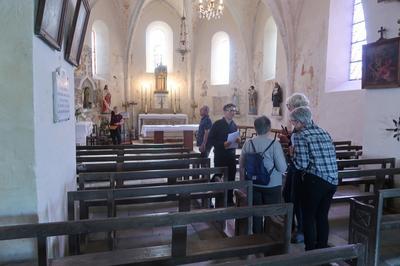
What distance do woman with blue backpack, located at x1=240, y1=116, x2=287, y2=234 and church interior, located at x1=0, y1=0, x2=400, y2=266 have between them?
0.75 feet

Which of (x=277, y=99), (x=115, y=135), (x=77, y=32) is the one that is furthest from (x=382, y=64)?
(x=115, y=135)

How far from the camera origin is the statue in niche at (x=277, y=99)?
39.3ft

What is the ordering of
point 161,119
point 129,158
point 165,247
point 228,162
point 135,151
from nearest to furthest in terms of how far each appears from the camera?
point 165,247 → point 228,162 → point 129,158 → point 135,151 → point 161,119

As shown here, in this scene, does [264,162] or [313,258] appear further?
[264,162]

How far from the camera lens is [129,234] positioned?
11.9 ft

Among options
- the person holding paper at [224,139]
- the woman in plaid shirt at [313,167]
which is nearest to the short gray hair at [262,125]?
the woman in plaid shirt at [313,167]

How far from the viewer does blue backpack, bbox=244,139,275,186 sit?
338 cm

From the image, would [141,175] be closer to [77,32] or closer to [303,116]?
[77,32]

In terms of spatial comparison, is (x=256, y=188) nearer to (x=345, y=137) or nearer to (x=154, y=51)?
(x=345, y=137)

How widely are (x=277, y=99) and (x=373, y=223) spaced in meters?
9.44

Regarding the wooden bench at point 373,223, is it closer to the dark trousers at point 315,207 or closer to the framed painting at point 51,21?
the dark trousers at point 315,207

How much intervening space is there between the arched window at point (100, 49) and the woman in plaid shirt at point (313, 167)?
1273 cm

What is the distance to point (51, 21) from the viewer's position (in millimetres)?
2422

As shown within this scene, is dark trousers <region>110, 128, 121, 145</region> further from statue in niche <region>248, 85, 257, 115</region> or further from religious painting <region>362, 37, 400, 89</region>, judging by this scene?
religious painting <region>362, 37, 400, 89</region>
